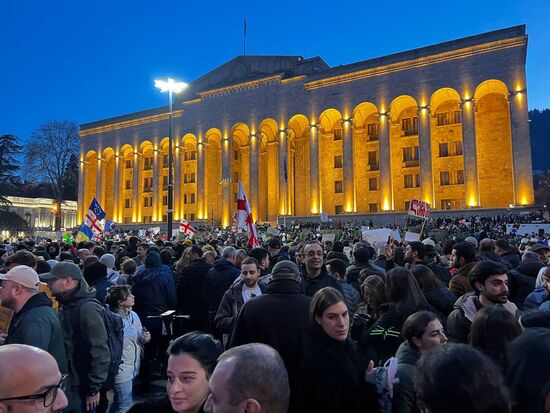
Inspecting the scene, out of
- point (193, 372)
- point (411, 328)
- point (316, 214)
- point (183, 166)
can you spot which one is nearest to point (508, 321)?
point (411, 328)

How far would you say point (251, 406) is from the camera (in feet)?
6.33

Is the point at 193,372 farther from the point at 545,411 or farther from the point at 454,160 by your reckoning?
the point at 454,160

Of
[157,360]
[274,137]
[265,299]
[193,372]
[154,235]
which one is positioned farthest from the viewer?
[274,137]

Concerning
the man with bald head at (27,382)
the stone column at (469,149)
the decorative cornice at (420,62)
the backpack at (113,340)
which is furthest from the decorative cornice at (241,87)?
the man with bald head at (27,382)

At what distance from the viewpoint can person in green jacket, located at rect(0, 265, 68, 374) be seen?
11.9 feet

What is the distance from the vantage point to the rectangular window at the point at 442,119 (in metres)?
39.6

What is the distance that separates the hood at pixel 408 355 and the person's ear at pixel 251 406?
4.73 feet

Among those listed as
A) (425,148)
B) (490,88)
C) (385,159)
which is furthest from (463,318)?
(490,88)

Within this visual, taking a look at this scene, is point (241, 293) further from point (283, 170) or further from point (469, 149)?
point (283, 170)

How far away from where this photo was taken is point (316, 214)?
40.9 metres

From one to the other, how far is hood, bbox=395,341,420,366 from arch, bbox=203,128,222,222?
149 ft

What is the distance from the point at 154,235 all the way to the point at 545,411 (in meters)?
30.9

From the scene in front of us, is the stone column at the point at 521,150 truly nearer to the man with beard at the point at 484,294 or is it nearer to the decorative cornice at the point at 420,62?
the decorative cornice at the point at 420,62

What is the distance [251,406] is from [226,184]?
4511cm
